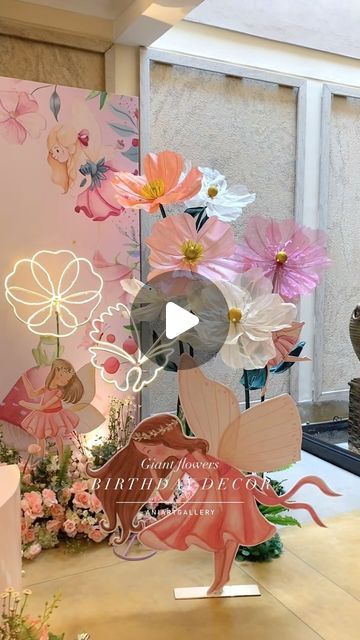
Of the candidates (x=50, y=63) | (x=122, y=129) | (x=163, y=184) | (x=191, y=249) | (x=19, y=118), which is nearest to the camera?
(x=191, y=249)

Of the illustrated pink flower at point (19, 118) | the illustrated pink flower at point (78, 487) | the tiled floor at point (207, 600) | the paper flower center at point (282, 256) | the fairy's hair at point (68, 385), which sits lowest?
the tiled floor at point (207, 600)

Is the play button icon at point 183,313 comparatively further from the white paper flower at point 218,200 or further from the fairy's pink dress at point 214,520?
the white paper flower at point 218,200

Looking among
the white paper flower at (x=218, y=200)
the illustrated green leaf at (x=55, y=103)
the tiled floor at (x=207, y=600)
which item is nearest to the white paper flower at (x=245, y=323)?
the white paper flower at (x=218, y=200)

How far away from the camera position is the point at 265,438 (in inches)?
78.2

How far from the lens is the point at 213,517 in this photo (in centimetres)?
199

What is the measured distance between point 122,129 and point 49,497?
1.82 metres

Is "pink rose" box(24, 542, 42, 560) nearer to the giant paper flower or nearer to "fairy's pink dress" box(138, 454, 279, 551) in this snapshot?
"fairy's pink dress" box(138, 454, 279, 551)

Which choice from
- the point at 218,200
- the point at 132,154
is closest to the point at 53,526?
the point at 218,200

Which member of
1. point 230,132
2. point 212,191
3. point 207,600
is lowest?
point 207,600

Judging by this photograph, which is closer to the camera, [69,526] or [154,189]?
[154,189]

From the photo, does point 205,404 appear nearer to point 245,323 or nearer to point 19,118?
point 245,323

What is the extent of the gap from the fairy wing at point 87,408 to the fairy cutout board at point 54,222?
0.35 meters

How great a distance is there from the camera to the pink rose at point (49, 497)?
252 cm

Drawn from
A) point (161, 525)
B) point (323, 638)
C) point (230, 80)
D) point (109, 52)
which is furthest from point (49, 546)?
point (230, 80)
